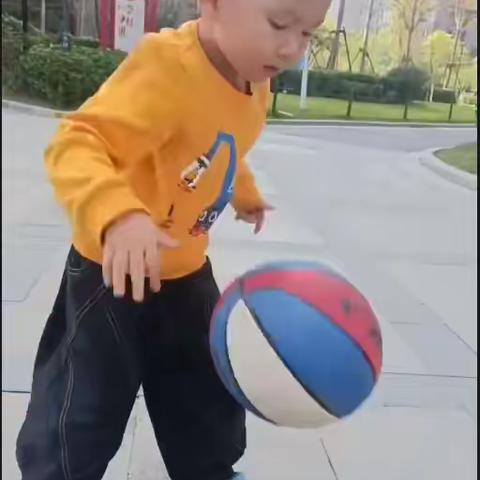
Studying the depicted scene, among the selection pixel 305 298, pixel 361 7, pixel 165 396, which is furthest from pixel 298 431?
pixel 361 7

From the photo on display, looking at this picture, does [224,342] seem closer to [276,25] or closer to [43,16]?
[276,25]

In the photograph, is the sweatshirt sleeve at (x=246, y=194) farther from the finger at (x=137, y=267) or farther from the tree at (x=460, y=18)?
the tree at (x=460, y=18)

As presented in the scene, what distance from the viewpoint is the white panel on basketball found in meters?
1.40

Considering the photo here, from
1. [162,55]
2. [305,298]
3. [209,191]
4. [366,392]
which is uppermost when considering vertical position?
[162,55]

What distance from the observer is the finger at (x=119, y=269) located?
1.17m

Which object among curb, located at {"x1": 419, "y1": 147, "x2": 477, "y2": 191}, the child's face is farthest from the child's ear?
curb, located at {"x1": 419, "y1": 147, "x2": 477, "y2": 191}

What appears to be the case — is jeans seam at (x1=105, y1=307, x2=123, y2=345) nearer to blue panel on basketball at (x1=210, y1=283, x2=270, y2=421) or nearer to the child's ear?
blue panel on basketball at (x1=210, y1=283, x2=270, y2=421)

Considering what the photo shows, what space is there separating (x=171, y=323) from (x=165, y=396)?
174mm

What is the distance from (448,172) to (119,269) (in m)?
6.60

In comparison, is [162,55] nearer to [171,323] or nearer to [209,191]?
[209,191]

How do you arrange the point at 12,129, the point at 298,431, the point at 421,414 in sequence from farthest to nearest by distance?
the point at 12,129 → the point at 421,414 → the point at 298,431

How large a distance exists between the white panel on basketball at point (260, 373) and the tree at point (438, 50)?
560 cm

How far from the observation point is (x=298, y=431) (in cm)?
226

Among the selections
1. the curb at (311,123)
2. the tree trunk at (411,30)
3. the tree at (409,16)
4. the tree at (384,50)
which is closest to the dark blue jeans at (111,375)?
the tree at (384,50)
